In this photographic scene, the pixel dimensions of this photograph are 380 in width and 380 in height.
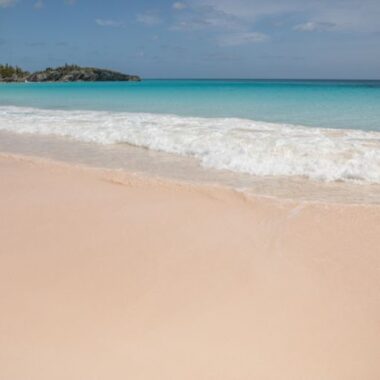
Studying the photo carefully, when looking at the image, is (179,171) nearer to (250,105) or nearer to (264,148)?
(264,148)

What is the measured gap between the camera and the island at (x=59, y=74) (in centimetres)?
12089

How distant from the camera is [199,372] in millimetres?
2152

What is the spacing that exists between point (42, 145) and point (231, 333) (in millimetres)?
8042

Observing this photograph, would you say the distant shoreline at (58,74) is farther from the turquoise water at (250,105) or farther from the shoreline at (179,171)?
the shoreline at (179,171)

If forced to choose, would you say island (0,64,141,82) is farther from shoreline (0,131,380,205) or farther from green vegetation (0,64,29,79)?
shoreline (0,131,380,205)

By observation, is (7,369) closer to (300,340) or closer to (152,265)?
(152,265)

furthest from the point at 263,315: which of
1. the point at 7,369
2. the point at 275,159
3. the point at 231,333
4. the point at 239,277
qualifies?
the point at 275,159

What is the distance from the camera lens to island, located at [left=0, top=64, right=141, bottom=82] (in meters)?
121

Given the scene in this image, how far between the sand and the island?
5066 inches

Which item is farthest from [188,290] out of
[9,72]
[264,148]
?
[9,72]

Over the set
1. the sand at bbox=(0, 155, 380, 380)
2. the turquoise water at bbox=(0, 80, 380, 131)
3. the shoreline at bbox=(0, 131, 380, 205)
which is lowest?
the sand at bbox=(0, 155, 380, 380)

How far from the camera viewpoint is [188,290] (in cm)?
288

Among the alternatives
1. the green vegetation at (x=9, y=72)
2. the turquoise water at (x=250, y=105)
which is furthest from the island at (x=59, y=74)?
the turquoise water at (x=250, y=105)

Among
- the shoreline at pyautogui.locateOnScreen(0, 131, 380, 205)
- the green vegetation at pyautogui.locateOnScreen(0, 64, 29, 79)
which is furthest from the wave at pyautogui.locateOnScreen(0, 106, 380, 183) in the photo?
the green vegetation at pyautogui.locateOnScreen(0, 64, 29, 79)
